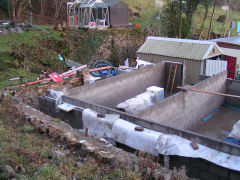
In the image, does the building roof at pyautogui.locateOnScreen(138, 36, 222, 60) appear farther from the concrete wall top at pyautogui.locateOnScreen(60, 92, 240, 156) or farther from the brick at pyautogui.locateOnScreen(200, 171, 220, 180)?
the brick at pyautogui.locateOnScreen(200, 171, 220, 180)

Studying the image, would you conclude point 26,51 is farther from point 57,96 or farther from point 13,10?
point 57,96

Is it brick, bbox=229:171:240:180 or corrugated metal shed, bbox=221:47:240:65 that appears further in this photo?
corrugated metal shed, bbox=221:47:240:65

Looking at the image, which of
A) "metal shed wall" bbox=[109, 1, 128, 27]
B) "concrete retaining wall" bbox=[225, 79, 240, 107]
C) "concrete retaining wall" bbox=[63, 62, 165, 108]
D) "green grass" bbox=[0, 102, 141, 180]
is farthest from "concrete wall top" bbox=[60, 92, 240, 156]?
"metal shed wall" bbox=[109, 1, 128, 27]

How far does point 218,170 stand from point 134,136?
235 cm

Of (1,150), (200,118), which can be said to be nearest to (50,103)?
(1,150)

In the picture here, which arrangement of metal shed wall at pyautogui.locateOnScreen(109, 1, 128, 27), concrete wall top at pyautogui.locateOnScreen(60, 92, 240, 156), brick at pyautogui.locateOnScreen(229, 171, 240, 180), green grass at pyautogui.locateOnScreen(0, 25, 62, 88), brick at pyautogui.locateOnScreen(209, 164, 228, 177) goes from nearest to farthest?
1. brick at pyautogui.locateOnScreen(229, 171, 240, 180)
2. brick at pyautogui.locateOnScreen(209, 164, 228, 177)
3. concrete wall top at pyautogui.locateOnScreen(60, 92, 240, 156)
4. green grass at pyautogui.locateOnScreen(0, 25, 62, 88)
5. metal shed wall at pyautogui.locateOnScreen(109, 1, 128, 27)

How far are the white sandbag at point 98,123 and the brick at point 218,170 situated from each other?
10.2ft

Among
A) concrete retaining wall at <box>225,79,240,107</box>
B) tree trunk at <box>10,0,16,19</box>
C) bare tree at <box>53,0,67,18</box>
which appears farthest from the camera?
bare tree at <box>53,0,67,18</box>

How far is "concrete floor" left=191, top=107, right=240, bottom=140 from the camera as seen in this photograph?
37.4 ft

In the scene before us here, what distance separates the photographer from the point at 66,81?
12.8 meters

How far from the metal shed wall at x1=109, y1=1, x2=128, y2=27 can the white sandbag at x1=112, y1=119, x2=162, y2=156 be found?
1745 cm

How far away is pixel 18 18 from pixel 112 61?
979 cm

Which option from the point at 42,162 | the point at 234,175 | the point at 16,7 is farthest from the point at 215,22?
the point at 42,162

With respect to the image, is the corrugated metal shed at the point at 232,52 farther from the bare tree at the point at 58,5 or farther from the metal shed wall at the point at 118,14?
the bare tree at the point at 58,5
